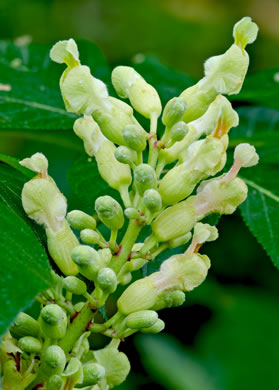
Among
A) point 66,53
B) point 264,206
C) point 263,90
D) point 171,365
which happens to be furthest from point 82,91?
point 171,365

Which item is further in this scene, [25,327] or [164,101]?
[164,101]

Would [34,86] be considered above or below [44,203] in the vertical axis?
above

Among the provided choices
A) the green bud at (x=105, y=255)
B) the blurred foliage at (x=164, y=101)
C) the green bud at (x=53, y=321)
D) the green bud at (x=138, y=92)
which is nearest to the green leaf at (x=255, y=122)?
the blurred foliage at (x=164, y=101)

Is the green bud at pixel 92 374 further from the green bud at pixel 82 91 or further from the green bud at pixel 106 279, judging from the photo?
the green bud at pixel 82 91

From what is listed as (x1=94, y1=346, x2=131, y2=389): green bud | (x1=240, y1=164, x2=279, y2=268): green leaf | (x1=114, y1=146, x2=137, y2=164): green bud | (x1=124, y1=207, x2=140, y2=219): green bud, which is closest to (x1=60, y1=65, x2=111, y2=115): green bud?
(x1=114, y1=146, x2=137, y2=164): green bud

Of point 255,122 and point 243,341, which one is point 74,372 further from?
point 243,341

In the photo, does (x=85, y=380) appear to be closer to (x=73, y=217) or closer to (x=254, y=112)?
(x=73, y=217)

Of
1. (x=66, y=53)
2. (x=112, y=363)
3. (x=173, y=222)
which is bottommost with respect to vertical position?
(x=112, y=363)
